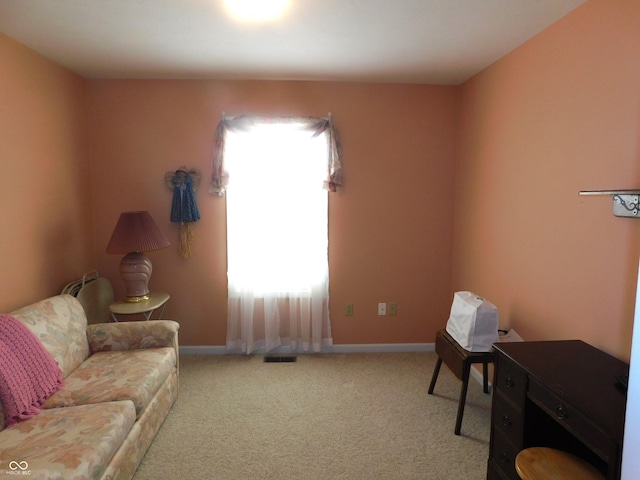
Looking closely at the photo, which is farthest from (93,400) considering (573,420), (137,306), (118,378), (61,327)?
(573,420)

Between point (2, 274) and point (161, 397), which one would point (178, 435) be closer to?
point (161, 397)

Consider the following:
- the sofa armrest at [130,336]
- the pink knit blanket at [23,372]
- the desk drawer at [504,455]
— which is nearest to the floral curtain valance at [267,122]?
the sofa armrest at [130,336]

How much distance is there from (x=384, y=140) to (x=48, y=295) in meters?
2.98

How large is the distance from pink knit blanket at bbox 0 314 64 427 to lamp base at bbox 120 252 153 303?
0.88 meters

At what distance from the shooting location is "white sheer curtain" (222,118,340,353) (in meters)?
3.39

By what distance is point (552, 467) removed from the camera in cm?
150

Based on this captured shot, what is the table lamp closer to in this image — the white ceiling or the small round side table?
the small round side table

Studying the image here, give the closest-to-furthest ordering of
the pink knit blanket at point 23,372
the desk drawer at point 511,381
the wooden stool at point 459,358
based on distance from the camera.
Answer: the desk drawer at point 511,381, the pink knit blanket at point 23,372, the wooden stool at point 459,358

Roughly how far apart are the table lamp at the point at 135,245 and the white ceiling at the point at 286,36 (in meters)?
1.20

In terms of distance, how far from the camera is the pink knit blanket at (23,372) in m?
1.83

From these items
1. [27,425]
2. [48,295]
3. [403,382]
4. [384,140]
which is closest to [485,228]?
[384,140]

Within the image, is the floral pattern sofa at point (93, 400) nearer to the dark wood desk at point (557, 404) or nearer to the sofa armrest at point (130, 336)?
the sofa armrest at point (130, 336)

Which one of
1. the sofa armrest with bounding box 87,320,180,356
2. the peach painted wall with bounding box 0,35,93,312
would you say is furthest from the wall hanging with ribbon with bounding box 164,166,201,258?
the sofa armrest with bounding box 87,320,180,356

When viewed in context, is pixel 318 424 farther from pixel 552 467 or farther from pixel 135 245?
pixel 135 245
